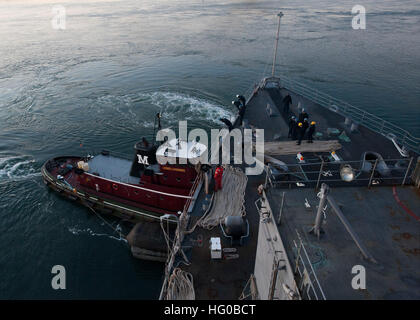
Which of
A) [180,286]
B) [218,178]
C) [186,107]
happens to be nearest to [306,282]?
[180,286]

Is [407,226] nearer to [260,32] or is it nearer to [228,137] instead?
[228,137]

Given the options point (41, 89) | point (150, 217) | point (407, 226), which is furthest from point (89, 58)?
point (407, 226)

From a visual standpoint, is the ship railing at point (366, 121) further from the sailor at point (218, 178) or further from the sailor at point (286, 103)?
the sailor at point (218, 178)

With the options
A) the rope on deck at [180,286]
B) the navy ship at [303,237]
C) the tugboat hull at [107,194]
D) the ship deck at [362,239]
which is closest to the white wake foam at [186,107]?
the tugboat hull at [107,194]

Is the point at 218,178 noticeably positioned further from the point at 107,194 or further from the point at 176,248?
the point at 107,194

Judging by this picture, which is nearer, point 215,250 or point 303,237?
point 303,237

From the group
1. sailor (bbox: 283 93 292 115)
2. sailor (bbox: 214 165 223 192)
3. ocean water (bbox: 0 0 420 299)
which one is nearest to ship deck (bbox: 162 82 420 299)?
sailor (bbox: 214 165 223 192)
